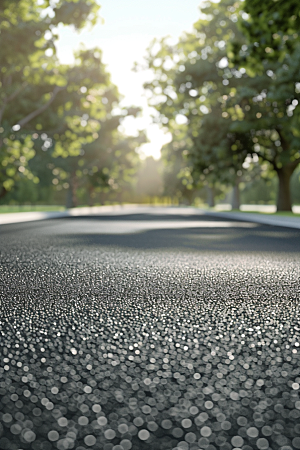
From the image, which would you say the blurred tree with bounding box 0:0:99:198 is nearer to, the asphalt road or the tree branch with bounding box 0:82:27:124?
the tree branch with bounding box 0:82:27:124

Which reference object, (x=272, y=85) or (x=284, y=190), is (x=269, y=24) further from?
(x=284, y=190)

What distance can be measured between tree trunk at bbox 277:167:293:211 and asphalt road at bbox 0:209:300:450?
3206 centimetres

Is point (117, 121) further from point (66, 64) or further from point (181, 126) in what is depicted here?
point (66, 64)

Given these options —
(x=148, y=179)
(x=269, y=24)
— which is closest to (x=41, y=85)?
(x=269, y=24)

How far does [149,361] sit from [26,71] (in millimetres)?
34819

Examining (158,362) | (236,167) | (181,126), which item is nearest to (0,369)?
(158,362)

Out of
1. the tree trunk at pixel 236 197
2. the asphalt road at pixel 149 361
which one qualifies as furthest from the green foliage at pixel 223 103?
the asphalt road at pixel 149 361

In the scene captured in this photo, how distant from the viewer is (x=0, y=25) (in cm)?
3012

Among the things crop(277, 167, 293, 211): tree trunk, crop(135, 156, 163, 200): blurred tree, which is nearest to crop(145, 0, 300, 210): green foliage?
crop(277, 167, 293, 211): tree trunk

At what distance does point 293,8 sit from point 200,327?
14.8 m

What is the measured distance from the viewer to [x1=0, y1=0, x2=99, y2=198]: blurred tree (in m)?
30.4

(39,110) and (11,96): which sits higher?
(11,96)

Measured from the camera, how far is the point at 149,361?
12.3 ft

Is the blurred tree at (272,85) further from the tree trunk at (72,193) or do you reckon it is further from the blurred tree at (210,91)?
the tree trunk at (72,193)
